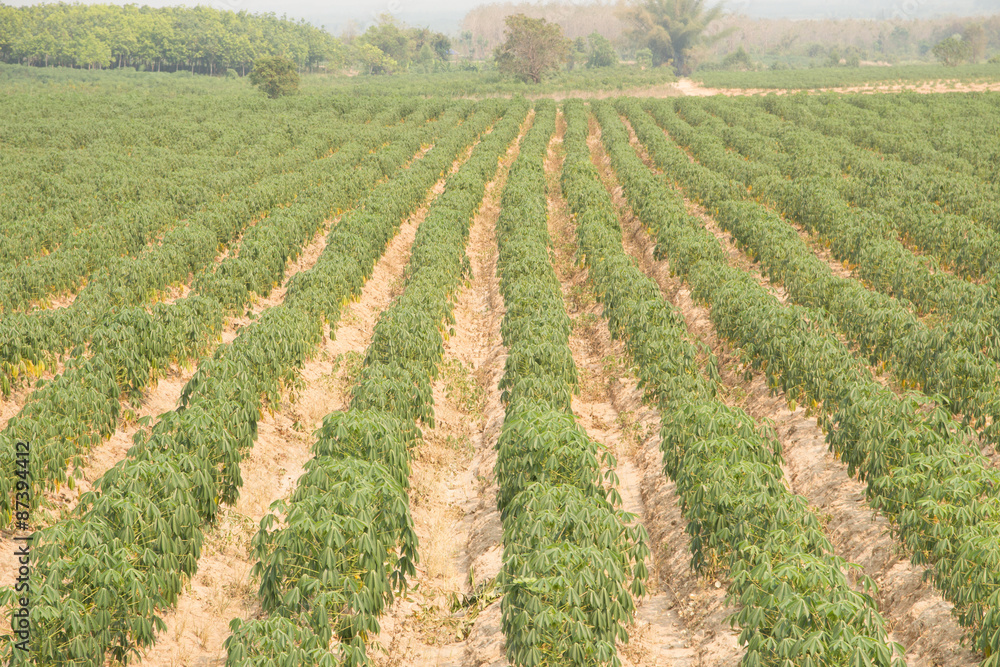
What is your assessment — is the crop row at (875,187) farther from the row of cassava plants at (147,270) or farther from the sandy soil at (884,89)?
the sandy soil at (884,89)

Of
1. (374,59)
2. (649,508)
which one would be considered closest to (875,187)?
(649,508)

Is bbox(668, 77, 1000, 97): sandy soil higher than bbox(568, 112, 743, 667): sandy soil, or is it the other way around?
bbox(668, 77, 1000, 97): sandy soil

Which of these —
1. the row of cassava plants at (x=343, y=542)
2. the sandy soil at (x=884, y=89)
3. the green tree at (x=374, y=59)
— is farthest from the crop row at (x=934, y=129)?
the green tree at (x=374, y=59)

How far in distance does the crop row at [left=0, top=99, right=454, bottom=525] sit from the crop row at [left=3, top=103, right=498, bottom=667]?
3.70ft

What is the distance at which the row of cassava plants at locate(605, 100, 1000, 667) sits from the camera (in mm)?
6742

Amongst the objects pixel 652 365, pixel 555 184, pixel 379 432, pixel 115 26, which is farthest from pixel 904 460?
pixel 115 26

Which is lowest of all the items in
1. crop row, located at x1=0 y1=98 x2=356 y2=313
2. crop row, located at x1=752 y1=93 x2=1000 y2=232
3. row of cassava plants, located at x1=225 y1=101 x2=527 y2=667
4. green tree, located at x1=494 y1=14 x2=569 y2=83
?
row of cassava plants, located at x1=225 y1=101 x2=527 y2=667

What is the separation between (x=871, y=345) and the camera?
1358 centimetres

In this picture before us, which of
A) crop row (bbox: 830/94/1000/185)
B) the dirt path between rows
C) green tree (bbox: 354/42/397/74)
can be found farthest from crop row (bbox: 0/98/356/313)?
green tree (bbox: 354/42/397/74)

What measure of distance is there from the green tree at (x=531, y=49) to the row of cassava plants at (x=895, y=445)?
77.9 meters

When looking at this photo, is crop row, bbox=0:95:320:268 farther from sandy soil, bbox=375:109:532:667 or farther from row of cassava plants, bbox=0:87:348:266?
sandy soil, bbox=375:109:532:667

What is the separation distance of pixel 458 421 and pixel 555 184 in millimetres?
20476

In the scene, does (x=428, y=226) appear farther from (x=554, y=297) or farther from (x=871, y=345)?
(x=871, y=345)

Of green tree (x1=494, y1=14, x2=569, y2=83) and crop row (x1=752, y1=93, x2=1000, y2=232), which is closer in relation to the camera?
crop row (x1=752, y1=93, x2=1000, y2=232)
